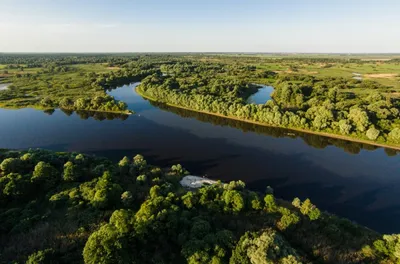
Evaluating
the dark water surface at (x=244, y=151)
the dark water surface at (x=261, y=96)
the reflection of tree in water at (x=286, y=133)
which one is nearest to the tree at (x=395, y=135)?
the reflection of tree in water at (x=286, y=133)

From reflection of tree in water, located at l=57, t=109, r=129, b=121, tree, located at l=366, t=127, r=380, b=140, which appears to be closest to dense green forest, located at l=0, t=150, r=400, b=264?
tree, located at l=366, t=127, r=380, b=140

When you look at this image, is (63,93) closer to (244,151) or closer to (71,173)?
(71,173)

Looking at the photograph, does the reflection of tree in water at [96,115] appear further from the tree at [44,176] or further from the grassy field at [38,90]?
the tree at [44,176]

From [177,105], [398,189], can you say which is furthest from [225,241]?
[177,105]

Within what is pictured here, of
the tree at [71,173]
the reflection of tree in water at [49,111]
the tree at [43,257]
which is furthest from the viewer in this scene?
the reflection of tree in water at [49,111]

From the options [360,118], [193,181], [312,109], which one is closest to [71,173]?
[193,181]
